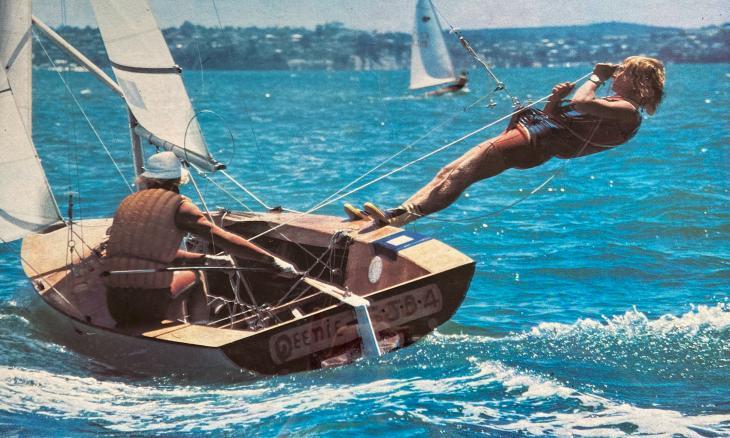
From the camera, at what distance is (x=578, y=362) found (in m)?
7.19

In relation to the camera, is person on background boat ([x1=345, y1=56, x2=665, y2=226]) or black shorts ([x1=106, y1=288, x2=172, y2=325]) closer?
black shorts ([x1=106, y1=288, x2=172, y2=325])

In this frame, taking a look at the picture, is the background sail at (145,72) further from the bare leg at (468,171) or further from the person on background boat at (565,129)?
the person on background boat at (565,129)

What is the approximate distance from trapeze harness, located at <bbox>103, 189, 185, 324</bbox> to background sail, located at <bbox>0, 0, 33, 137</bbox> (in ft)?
5.93

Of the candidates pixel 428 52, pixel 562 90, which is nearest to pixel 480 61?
pixel 562 90

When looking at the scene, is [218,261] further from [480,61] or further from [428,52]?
[428,52]

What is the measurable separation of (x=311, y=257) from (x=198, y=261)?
1.22m

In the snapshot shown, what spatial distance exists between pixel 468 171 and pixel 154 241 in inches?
86.1

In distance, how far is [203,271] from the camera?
26.1 ft

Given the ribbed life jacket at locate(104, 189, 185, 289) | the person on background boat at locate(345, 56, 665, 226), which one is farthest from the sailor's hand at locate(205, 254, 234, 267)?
the person on background boat at locate(345, 56, 665, 226)

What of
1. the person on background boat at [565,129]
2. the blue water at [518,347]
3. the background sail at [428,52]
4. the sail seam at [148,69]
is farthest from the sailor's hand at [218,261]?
the background sail at [428,52]

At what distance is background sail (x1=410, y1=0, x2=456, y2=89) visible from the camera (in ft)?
113

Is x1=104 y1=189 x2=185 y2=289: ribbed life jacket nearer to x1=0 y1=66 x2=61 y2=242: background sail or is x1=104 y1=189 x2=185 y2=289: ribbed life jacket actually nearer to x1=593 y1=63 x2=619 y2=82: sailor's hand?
x1=0 y1=66 x2=61 y2=242: background sail

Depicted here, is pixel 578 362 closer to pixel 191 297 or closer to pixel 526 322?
pixel 526 322

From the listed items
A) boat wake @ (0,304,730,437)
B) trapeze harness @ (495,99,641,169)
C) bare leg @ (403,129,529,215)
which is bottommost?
boat wake @ (0,304,730,437)
